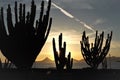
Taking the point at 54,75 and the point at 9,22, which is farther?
the point at 54,75

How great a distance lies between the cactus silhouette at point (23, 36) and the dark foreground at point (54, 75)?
1258mm

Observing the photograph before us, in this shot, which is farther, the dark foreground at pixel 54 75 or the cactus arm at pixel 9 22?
the cactus arm at pixel 9 22

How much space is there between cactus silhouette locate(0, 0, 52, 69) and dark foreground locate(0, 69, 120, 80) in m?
1.26

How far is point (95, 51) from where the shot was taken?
26.7m

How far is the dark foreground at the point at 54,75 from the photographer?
54.3ft

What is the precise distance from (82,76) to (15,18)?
181 inches

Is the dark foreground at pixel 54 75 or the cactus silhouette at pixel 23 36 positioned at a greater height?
the cactus silhouette at pixel 23 36

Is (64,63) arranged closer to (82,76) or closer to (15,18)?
(82,76)

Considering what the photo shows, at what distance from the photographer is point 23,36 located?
18.0 meters

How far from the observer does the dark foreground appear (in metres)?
16.6

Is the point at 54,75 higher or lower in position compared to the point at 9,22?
lower

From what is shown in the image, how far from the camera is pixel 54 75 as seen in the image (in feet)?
58.5

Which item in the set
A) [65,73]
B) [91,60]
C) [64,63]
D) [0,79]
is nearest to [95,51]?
[91,60]

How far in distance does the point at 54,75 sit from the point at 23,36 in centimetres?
244
